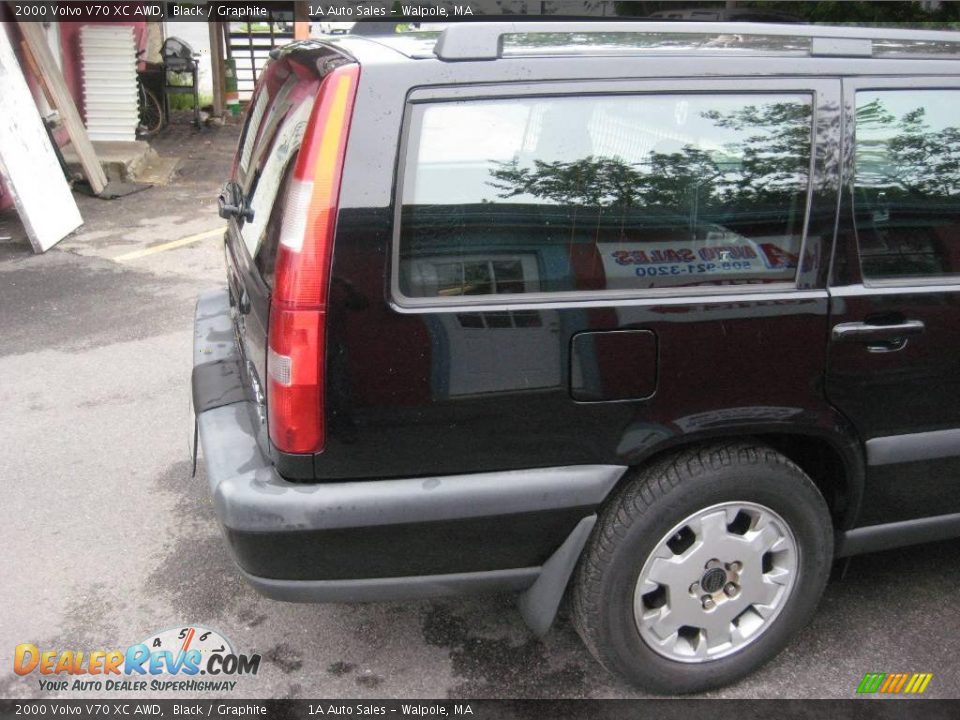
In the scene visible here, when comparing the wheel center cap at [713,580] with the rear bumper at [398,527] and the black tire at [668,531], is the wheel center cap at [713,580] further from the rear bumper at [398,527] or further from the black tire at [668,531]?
the rear bumper at [398,527]

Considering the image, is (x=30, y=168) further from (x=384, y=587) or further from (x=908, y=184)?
(x=908, y=184)

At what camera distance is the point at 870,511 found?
8.89 ft

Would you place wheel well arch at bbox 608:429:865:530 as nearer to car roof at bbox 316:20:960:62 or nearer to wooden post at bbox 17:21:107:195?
car roof at bbox 316:20:960:62

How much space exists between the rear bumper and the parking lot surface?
516 mm

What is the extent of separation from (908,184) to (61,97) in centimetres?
891

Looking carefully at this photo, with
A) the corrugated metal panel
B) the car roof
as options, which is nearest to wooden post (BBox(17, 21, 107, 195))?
the corrugated metal panel

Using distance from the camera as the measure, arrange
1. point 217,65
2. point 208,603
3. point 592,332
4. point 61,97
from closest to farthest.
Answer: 1. point 592,332
2. point 208,603
3. point 61,97
4. point 217,65

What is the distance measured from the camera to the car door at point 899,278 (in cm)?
247

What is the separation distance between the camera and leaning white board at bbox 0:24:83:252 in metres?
7.53

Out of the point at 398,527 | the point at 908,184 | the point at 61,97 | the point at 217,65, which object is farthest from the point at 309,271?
the point at 217,65

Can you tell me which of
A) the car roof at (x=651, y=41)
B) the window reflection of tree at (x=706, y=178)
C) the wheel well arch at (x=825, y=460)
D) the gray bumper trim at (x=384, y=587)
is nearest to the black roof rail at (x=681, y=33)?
the car roof at (x=651, y=41)

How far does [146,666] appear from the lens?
2834 millimetres

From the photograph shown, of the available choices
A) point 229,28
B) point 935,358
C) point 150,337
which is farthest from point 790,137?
point 229,28

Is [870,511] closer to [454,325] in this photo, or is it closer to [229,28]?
[454,325]
